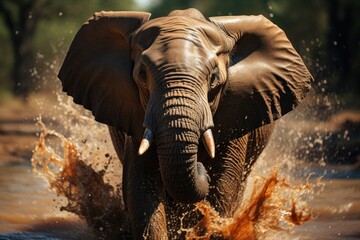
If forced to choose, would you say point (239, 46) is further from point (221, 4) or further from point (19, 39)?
point (221, 4)

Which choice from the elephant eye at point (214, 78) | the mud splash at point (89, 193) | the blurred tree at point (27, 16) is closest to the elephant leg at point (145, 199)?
the elephant eye at point (214, 78)

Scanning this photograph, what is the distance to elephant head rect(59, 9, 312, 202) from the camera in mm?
4426

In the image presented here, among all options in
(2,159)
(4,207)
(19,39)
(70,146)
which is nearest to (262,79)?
(70,146)

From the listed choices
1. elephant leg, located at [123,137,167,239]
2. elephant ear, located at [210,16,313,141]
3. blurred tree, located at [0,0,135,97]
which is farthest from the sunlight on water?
blurred tree, located at [0,0,135,97]

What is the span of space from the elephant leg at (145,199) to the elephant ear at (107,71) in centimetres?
19

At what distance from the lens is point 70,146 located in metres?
7.08

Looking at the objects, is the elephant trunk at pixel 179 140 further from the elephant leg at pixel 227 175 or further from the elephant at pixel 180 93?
the elephant leg at pixel 227 175

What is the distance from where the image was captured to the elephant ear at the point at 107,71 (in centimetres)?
521

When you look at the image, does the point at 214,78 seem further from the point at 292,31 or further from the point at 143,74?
the point at 292,31

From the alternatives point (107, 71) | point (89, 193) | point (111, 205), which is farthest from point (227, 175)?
point (89, 193)

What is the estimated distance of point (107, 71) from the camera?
5348 millimetres

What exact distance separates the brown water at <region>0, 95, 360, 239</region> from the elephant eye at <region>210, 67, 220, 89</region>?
32.8 inches

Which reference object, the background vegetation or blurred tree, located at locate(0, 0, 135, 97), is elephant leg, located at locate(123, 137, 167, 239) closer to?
the background vegetation

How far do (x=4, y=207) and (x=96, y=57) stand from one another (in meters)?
3.18
